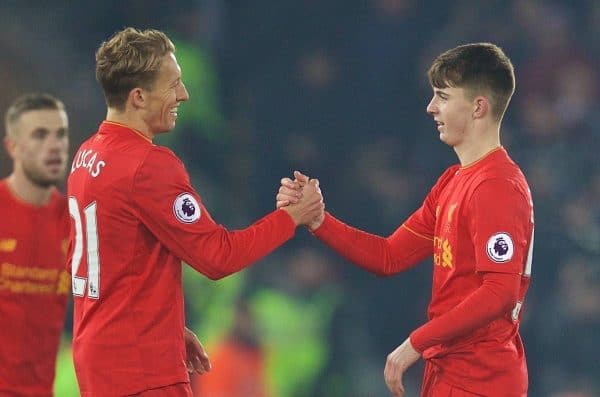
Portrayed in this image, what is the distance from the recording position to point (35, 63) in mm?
6234

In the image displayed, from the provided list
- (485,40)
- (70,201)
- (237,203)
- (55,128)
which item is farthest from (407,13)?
(70,201)

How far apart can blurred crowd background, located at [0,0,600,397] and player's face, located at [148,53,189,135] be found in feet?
10.00

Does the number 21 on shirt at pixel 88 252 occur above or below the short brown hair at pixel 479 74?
below

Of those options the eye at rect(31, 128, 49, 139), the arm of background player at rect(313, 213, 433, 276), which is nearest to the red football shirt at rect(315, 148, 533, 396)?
the arm of background player at rect(313, 213, 433, 276)

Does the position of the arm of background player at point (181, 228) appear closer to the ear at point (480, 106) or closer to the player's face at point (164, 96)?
the player's face at point (164, 96)

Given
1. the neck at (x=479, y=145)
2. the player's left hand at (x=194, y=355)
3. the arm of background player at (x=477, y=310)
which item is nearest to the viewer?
the arm of background player at (x=477, y=310)

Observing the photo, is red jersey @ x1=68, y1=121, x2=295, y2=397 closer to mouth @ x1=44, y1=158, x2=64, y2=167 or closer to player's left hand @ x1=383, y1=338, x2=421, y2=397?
player's left hand @ x1=383, y1=338, x2=421, y2=397

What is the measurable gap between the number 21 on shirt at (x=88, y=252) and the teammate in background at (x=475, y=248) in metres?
0.61

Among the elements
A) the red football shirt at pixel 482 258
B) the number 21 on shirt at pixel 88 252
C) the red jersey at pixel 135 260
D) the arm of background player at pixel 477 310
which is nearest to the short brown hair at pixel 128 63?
the red jersey at pixel 135 260

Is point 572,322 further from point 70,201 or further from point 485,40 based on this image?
point 70,201

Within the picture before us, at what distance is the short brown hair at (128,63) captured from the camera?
2.97 meters

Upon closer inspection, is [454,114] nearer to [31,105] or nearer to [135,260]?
[135,260]

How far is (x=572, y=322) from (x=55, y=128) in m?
2.96

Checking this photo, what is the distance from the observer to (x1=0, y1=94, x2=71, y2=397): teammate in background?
4012 mm
